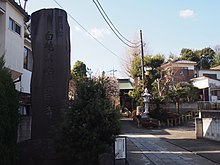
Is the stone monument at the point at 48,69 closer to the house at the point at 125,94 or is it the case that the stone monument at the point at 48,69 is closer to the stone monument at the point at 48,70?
the stone monument at the point at 48,70

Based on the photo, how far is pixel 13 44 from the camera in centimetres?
1590

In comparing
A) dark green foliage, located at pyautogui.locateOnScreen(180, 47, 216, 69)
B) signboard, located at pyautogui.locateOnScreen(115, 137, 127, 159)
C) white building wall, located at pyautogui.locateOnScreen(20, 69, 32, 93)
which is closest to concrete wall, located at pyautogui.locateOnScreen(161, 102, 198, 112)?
white building wall, located at pyautogui.locateOnScreen(20, 69, 32, 93)

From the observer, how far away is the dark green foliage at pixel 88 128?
7.44 meters

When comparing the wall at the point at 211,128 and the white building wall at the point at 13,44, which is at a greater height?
the white building wall at the point at 13,44

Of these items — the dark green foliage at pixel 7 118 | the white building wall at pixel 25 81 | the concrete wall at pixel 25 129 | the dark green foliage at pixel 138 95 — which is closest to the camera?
the dark green foliage at pixel 7 118

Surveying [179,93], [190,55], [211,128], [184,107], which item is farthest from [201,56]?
[211,128]

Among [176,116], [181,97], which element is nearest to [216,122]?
[176,116]

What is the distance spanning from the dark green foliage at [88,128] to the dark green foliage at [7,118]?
117 centimetres

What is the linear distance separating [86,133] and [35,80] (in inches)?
139

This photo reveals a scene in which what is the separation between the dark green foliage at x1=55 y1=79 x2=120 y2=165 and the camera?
744cm

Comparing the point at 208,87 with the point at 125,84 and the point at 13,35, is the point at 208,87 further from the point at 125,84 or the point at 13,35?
the point at 13,35

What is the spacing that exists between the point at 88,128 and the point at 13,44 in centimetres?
986

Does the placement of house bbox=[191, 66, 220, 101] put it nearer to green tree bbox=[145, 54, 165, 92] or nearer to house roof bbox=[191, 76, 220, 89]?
house roof bbox=[191, 76, 220, 89]

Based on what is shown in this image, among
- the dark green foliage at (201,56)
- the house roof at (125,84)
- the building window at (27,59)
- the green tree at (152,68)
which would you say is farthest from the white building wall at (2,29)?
the dark green foliage at (201,56)
